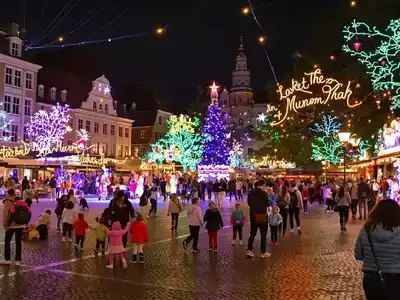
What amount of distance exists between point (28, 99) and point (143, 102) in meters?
30.2

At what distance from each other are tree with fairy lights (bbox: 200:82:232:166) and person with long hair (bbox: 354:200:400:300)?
185 feet

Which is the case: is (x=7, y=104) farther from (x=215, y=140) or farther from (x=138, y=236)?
(x=138, y=236)

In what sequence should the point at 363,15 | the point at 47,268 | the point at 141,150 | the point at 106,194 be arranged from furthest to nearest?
1. the point at 141,150
2. the point at 106,194
3. the point at 363,15
4. the point at 47,268

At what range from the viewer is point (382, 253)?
16.3ft

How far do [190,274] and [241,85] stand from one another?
101 m

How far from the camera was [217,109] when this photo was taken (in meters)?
62.8

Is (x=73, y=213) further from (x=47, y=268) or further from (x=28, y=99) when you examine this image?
(x=28, y=99)

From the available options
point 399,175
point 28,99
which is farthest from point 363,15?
point 28,99

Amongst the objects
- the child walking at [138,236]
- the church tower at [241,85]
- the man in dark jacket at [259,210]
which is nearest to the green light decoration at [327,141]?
the man in dark jacket at [259,210]

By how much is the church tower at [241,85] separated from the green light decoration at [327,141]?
56009 mm

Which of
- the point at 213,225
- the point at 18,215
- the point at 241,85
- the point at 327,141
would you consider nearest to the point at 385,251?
the point at 18,215

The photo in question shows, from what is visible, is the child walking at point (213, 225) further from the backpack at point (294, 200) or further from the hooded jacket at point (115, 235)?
the backpack at point (294, 200)

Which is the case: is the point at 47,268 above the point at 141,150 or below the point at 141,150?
below

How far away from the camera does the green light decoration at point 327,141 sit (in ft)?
160
